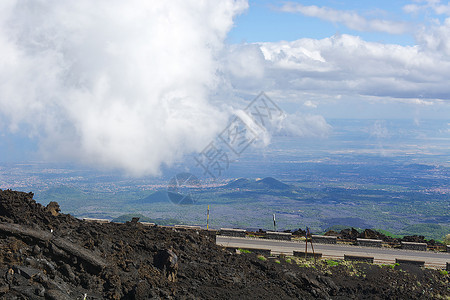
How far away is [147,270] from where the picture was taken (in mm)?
18672

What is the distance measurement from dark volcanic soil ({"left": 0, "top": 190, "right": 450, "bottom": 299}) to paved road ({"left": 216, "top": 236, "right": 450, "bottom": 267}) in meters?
2.59

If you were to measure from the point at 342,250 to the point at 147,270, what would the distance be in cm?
1715

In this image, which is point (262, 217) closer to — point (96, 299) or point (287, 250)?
point (287, 250)

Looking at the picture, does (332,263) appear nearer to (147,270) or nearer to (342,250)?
(342,250)

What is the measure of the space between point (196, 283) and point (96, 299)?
478 centimetres

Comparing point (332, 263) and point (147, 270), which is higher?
point (147, 270)

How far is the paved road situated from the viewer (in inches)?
1179

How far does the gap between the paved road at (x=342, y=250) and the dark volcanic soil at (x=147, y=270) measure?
2586 mm

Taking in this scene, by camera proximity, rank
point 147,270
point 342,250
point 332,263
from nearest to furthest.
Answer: point 147,270 < point 332,263 < point 342,250

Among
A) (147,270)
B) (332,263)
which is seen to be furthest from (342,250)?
(147,270)

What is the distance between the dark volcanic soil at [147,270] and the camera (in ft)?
53.1

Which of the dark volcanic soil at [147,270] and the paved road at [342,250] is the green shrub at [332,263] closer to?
the dark volcanic soil at [147,270]

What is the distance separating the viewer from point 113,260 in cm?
1853

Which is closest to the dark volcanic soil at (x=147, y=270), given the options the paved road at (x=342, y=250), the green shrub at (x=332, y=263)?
the green shrub at (x=332, y=263)
